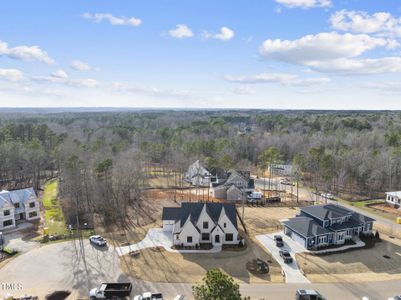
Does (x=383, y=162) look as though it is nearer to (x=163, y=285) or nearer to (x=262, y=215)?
(x=262, y=215)

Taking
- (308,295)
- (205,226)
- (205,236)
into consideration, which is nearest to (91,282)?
(205,236)

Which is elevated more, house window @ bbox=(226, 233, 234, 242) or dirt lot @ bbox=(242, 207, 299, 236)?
house window @ bbox=(226, 233, 234, 242)

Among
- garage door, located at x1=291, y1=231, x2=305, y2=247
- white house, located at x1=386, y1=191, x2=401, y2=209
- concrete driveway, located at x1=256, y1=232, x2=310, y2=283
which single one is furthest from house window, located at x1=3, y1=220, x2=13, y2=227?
white house, located at x1=386, y1=191, x2=401, y2=209

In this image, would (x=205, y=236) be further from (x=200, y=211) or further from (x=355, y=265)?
(x=355, y=265)

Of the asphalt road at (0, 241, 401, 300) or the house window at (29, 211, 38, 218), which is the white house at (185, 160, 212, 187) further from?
the asphalt road at (0, 241, 401, 300)

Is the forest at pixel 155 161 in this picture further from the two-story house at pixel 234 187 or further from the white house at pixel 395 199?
the white house at pixel 395 199

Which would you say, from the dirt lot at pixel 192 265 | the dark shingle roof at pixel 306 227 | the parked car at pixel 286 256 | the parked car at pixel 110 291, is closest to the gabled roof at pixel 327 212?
the dark shingle roof at pixel 306 227

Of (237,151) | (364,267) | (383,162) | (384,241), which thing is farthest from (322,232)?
(237,151)
